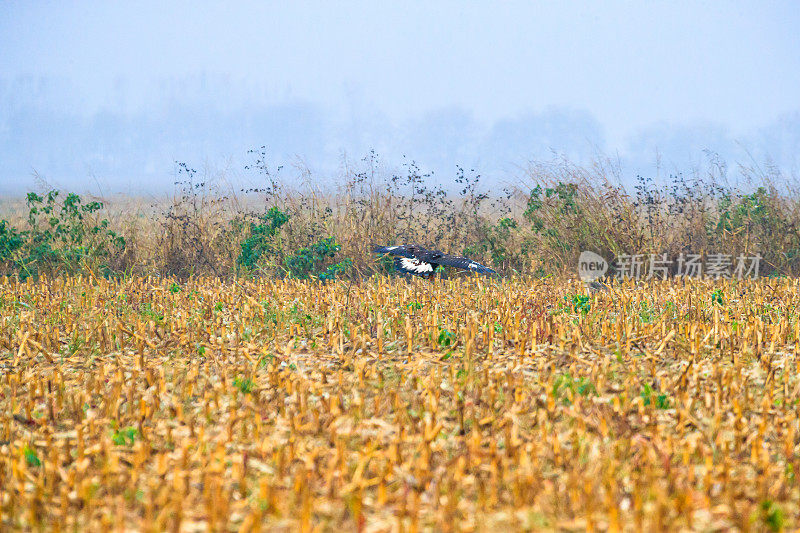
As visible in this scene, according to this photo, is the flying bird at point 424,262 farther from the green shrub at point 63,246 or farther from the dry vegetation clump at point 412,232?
the green shrub at point 63,246

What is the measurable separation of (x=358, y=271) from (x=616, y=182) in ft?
10.8

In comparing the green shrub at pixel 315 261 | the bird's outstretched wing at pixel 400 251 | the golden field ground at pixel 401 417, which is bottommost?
the golden field ground at pixel 401 417

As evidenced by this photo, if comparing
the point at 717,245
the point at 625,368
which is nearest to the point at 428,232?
the point at 717,245

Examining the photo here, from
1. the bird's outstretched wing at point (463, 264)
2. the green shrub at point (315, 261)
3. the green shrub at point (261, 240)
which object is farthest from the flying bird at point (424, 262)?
the green shrub at point (261, 240)

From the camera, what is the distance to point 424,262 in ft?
25.1

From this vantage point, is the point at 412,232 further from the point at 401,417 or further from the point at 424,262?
the point at 401,417

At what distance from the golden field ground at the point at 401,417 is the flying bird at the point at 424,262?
1807 millimetres

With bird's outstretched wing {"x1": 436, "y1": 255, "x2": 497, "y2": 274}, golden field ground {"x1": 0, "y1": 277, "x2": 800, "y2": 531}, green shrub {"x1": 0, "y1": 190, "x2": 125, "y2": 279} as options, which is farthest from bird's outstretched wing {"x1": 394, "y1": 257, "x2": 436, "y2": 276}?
green shrub {"x1": 0, "y1": 190, "x2": 125, "y2": 279}

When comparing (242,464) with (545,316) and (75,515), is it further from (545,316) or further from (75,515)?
(545,316)

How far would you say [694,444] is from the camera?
2865 millimetres

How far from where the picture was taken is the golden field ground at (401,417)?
236 centimetres

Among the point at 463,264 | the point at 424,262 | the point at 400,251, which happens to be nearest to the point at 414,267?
the point at 424,262

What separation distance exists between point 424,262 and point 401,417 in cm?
458

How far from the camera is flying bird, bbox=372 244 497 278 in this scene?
758 cm
